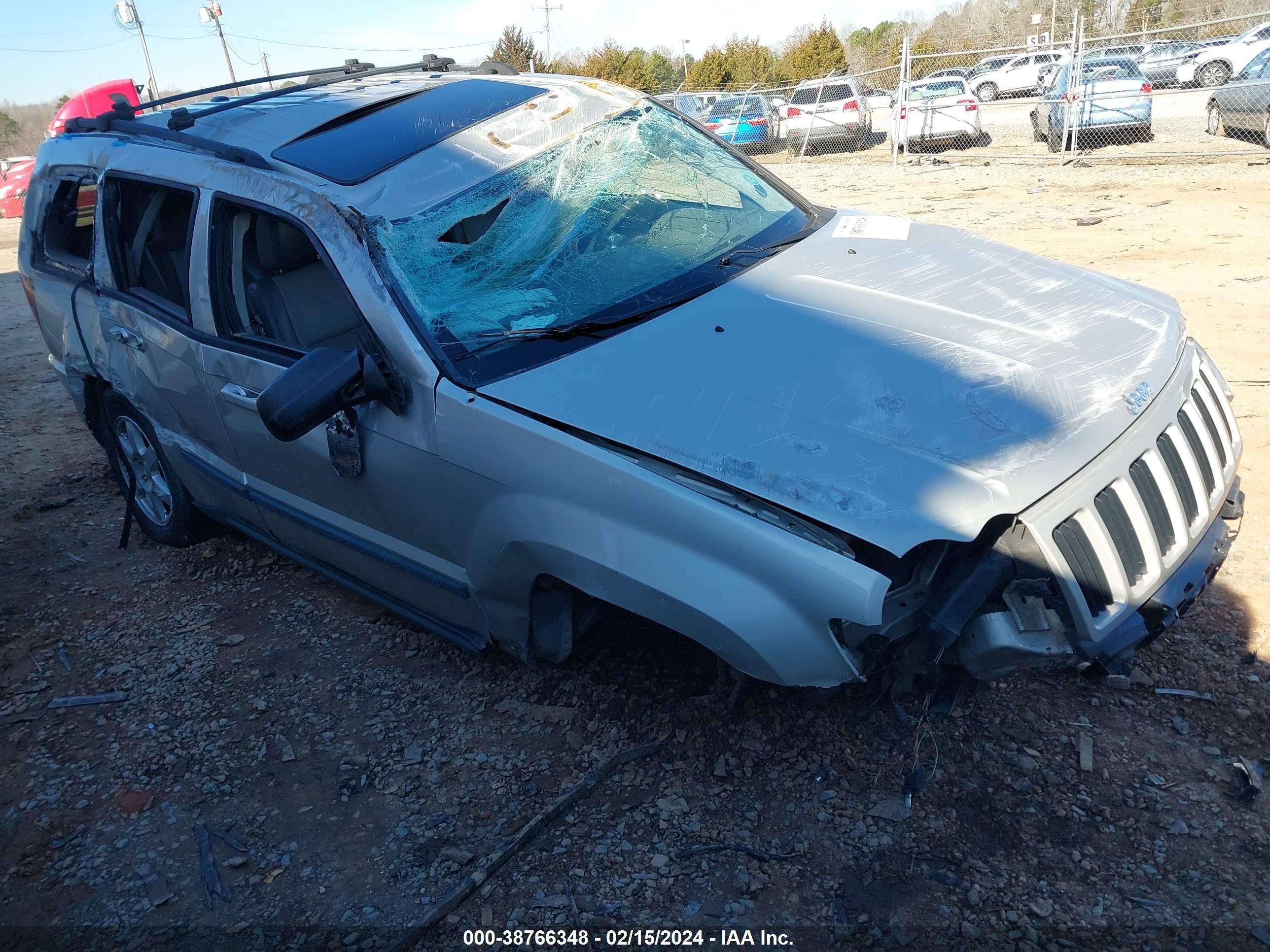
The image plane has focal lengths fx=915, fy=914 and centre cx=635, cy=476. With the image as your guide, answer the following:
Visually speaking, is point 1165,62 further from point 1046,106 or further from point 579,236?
point 579,236

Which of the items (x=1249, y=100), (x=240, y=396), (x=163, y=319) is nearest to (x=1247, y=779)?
(x=240, y=396)

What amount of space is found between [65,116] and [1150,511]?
39.8ft

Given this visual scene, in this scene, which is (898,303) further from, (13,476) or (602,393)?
(13,476)

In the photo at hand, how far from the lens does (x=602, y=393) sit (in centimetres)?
244

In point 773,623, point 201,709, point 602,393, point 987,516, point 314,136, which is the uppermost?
point 314,136

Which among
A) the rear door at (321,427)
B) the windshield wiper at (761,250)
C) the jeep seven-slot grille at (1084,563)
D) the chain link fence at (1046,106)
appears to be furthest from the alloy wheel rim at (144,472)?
the chain link fence at (1046,106)

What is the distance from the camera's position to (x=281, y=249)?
10.9 feet

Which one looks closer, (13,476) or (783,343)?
(783,343)

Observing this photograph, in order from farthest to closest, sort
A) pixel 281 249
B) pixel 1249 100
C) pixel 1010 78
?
pixel 1010 78, pixel 1249 100, pixel 281 249

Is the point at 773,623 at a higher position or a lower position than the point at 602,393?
lower

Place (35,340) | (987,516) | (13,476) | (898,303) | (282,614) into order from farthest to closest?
1. (35,340)
2. (13,476)
3. (282,614)
4. (898,303)
5. (987,516)

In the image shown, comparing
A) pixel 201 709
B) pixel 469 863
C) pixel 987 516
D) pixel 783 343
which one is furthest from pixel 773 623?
pixel 201 709

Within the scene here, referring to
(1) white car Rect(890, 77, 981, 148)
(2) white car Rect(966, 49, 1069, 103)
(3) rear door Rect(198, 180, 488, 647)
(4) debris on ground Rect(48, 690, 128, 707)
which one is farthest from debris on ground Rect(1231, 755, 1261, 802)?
(2) white car Rect(966, 49, 1069, 103)

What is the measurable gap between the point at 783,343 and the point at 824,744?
1.17 meters
